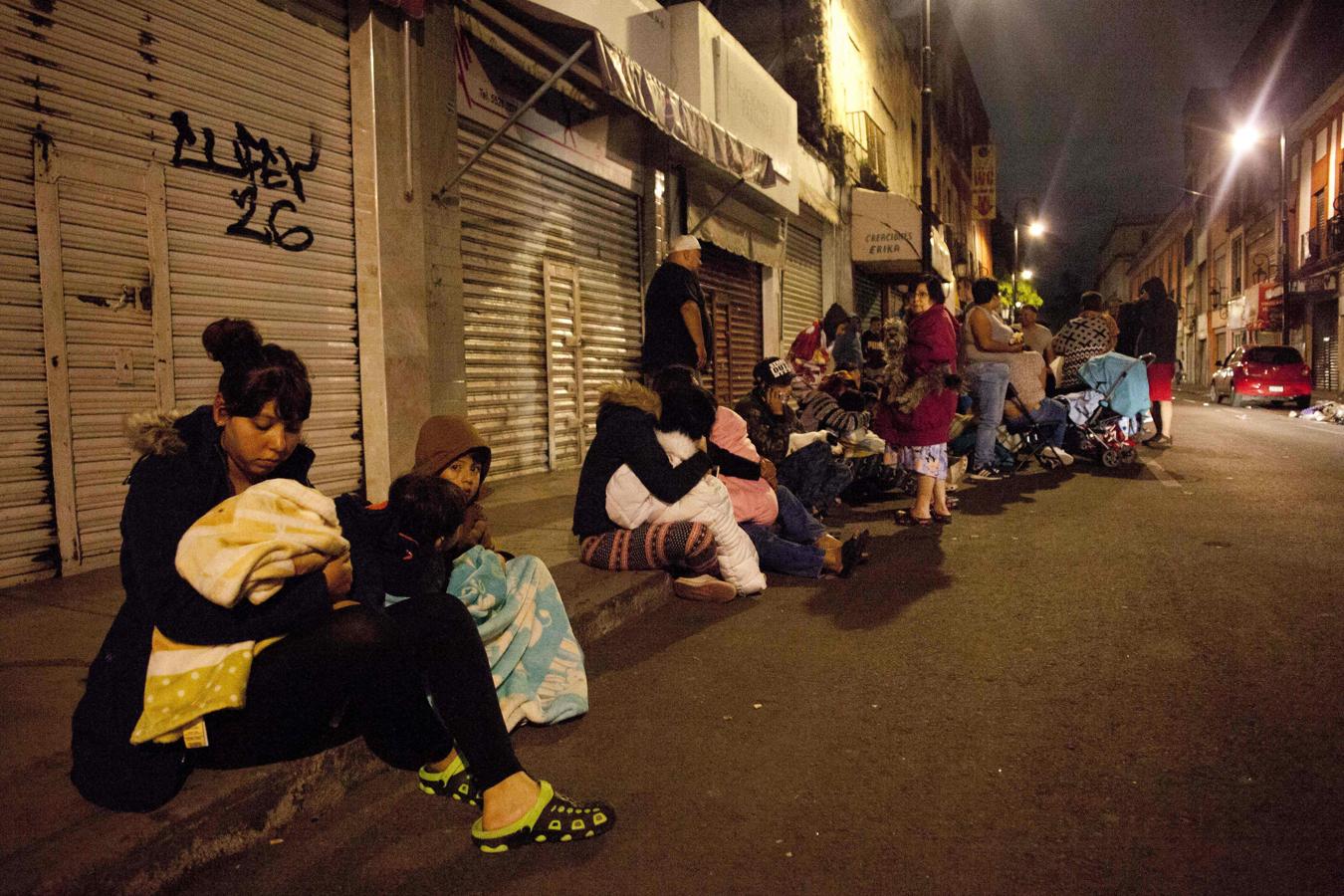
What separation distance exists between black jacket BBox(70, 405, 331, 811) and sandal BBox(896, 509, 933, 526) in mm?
5492

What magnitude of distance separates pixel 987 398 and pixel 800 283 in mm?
10788

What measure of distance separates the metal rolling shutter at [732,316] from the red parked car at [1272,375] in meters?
13.9

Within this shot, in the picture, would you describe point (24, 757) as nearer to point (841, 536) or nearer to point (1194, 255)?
point (841, 536)

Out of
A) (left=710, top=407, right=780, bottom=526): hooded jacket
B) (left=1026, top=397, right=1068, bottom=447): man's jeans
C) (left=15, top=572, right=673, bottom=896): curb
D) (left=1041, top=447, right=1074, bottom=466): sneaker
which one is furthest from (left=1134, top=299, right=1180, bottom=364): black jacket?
(left=15, top=572, right=673, bottom=896): curb

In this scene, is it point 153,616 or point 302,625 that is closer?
point 153,616

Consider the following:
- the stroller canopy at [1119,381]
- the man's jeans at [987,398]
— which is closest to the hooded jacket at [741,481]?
the man's jeans at [987,398]

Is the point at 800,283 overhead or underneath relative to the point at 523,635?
overhead

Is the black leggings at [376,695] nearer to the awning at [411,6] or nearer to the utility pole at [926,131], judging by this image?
the awning at [411,6]

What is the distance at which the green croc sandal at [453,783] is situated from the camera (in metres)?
2.63

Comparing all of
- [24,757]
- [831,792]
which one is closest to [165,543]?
Answer: [24,757]

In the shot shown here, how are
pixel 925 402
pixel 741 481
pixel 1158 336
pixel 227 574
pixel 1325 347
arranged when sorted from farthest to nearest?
pixel 1325 347 < pixel 1158 336 < pixel 925 402 < pixel 741 481 < pixel 227 574

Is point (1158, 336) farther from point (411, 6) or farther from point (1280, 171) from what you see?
point (1280, 171)

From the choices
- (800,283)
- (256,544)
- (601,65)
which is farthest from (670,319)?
(800,283)

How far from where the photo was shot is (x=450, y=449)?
3105mm
